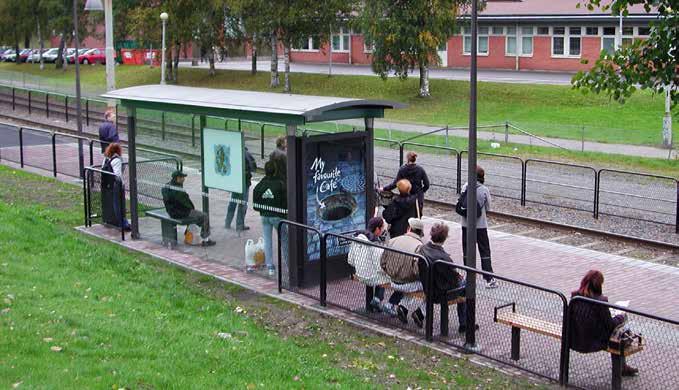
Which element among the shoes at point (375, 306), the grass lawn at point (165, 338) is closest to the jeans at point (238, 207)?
the grass lawn at point (165, 338)

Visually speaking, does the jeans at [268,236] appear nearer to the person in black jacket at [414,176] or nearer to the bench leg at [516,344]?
the person in black jacket at [414,176]

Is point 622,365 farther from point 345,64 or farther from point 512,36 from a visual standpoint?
point 345,64

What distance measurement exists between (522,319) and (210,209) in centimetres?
655

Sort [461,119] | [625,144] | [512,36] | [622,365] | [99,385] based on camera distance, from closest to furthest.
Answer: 1. [99,385]
2. [622,365]
3. [625,144]
4. [461,119]
5. [512,36]

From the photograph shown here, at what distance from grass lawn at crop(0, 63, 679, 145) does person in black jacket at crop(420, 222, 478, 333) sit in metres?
19.4

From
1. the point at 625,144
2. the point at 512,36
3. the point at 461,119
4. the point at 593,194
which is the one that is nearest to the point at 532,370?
the point at 593,194

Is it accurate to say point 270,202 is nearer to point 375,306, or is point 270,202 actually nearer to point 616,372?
point 375,306

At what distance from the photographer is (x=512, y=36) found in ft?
183

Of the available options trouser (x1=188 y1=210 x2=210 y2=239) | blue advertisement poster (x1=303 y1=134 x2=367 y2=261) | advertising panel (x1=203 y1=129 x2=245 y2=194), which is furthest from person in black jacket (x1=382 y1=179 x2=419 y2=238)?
trouser (x1=188 y1=210 x2=210 y2=239)

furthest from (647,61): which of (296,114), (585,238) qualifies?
(585,238)

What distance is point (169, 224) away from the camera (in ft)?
49.7

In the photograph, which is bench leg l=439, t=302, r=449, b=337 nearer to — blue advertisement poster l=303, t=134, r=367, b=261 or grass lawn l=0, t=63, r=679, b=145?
blue advertisement poster l=303, t=134, r=367, b=261

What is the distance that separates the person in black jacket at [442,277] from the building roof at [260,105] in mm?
2290

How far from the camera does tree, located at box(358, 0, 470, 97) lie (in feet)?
135
